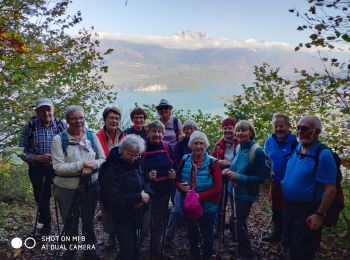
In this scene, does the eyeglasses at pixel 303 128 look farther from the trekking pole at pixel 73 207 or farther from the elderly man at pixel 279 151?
the trekking pole at pixel 73 207

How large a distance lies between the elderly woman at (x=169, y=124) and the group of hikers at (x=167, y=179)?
0.31 m

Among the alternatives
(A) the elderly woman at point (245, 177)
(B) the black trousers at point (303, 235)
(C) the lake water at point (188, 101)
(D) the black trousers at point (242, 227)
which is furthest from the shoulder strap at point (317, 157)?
(C) the lake water at point (188, 101)

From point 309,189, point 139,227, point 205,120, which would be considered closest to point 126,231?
point 139,227

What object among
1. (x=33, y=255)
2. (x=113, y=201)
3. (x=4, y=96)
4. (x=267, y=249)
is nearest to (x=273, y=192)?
(x=267, y=249)

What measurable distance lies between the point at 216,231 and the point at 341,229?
7.88ft

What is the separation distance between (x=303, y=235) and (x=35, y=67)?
485 centimetres

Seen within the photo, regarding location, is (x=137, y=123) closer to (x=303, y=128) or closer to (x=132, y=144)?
(x=132, y=144)

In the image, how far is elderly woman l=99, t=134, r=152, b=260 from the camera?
3991mm

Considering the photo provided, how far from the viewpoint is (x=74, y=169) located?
13.5 feet

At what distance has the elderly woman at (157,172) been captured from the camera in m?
4.70

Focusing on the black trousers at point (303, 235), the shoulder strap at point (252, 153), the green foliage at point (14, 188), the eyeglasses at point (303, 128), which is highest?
the eyeglasses at point (303, 128)

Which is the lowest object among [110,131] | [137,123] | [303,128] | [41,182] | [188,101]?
[41,182]

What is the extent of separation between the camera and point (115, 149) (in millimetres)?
4129

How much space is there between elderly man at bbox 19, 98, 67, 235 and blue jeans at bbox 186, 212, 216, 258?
2332mm
